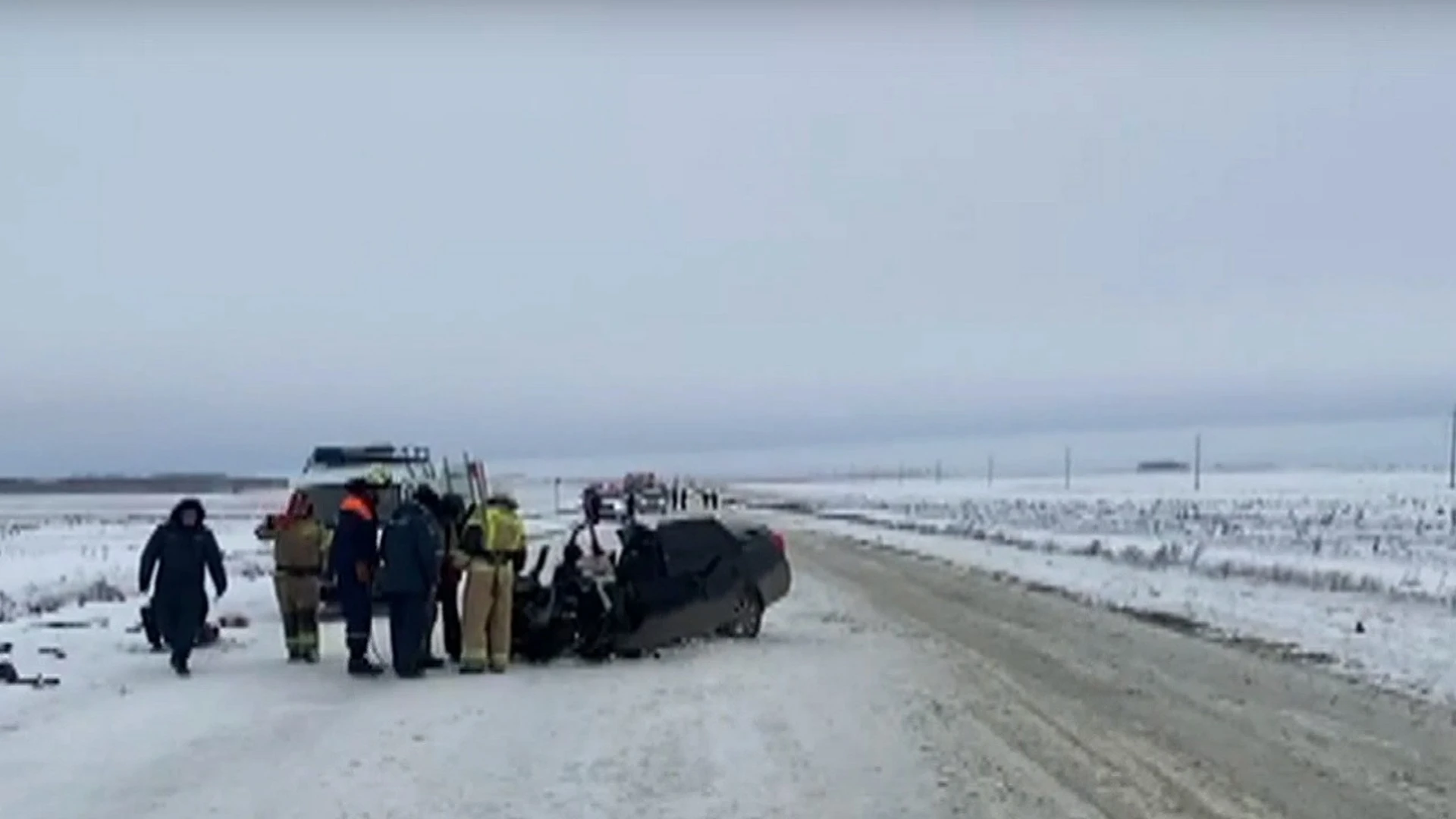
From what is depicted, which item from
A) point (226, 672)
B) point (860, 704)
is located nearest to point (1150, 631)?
point (860, 704)

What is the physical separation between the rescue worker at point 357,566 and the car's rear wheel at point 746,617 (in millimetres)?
4043

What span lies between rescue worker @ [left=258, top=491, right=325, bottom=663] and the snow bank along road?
20.1 ft

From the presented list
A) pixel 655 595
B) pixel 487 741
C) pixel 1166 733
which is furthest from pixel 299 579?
pixel 1166 733

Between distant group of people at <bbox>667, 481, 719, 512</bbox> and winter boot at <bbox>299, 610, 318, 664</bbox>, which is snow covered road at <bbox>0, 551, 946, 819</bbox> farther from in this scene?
distant group of people at <bbox>667, 481, 719, 512</bbox>

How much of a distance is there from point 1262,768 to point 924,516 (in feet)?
201

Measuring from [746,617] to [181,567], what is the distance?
5.93 metres

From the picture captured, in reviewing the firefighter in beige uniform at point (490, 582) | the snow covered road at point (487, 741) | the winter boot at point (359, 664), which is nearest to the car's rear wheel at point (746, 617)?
the snow covered road at point (487, 741)

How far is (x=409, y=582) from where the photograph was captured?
50.2ft

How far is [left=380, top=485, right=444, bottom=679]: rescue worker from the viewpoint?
15.2 m

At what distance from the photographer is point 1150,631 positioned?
1944 centimetres

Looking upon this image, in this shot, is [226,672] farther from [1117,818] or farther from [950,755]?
[1117,818]

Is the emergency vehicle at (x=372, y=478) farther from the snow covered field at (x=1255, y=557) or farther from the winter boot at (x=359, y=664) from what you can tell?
the snow covered field at (x=1255, y=557)

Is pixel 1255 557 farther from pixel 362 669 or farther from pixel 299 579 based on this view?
pixel 362 669

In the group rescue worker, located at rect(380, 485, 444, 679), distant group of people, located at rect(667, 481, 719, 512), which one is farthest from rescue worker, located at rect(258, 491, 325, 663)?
distant group of people, located at rect(667, 481, 719, 512)
